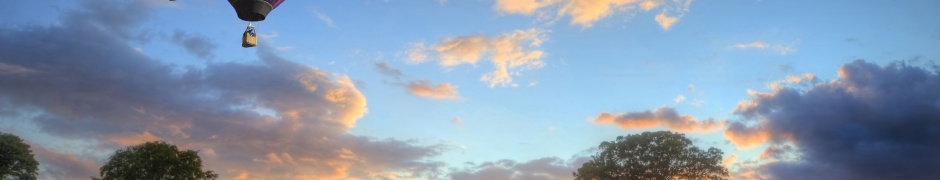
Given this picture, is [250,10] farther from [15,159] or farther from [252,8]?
[15,159]

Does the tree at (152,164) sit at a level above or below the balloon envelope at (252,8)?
below

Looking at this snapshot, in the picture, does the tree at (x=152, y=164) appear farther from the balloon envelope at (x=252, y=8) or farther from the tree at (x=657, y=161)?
the tree at (x=657, y=161)

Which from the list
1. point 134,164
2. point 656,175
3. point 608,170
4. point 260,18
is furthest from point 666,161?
point 134,164

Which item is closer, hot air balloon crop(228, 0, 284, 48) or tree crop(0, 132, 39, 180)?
hot air balloon crop(228, 0, 284, 48)

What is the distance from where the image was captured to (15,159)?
2363 inches

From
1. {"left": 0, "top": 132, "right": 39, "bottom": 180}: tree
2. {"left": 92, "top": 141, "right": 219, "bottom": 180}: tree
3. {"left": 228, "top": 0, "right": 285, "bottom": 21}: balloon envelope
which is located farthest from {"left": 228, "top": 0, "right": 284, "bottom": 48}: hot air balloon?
{"left": 0, "top": 132, "right": 39, "bottom": 180}: tree

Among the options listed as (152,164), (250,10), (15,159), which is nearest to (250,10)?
(250,10)

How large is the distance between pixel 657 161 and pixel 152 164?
1862 inches

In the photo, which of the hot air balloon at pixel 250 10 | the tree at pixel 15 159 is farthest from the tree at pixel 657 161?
the tree at pixel 15 159

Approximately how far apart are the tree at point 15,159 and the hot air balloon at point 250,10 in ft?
104

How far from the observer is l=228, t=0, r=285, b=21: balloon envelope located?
42.6 metres

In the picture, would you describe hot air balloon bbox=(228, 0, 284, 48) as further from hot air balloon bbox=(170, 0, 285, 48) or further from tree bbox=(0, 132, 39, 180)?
tree bbox=(0, 132, 39, 180)

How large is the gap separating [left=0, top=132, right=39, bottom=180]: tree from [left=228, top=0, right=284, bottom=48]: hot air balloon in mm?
31728

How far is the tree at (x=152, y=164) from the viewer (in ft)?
192
